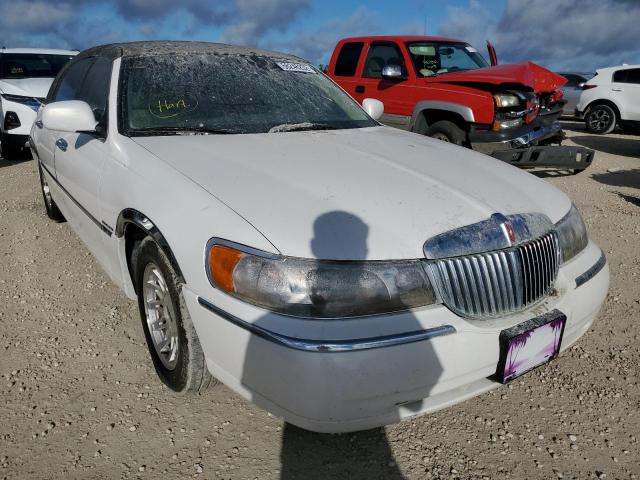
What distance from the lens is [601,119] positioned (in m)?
12.1

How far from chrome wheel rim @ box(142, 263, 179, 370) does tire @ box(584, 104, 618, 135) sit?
1224 cm

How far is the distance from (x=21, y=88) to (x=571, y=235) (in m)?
8.37

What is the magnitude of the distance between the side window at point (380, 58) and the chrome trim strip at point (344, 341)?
244 inches

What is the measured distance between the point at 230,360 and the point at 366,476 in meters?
0.73

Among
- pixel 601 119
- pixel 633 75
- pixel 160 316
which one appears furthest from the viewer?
pixel 601 119

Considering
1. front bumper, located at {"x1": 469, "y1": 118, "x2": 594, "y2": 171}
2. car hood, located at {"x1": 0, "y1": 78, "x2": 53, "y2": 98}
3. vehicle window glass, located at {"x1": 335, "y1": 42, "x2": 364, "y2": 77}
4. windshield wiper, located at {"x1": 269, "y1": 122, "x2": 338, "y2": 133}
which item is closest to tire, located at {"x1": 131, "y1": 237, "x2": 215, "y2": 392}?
windshield wiper, located at {"x1": 269, "y1": 122, "x2": 338, "y2": 133}

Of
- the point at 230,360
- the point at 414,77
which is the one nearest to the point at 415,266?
the point at 230,360

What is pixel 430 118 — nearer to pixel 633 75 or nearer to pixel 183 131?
pixel 183 131

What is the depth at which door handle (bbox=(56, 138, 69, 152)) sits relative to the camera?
3.44 metres

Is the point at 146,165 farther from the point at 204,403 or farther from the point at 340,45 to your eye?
the point at 340,45

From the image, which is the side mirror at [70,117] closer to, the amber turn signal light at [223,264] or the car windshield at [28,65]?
the amber turn signal light at [223,264]

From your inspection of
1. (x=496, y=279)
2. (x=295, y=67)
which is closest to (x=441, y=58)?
(x=295, y=67)

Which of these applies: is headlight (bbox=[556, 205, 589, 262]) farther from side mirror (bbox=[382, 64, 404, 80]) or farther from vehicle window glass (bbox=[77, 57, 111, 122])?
side mirror (bbox=[382, 64, 404, 80])

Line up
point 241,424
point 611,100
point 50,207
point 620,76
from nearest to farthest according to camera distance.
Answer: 1. point 241,424
2. point 50,207
3. point 620,76
4. point 611,100
